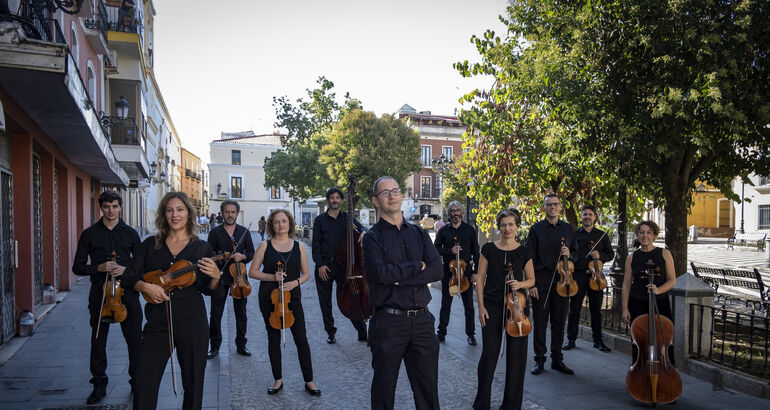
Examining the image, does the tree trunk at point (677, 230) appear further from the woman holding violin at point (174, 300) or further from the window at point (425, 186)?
the window at point (425, 186)

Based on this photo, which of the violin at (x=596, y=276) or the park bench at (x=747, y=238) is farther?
the park bench at (x=747, y=238)

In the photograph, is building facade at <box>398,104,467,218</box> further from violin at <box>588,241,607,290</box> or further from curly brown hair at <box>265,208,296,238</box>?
curly brown hair at <box>265,208,296,238</box>

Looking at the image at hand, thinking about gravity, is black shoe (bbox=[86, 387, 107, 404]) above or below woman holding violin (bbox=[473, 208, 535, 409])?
below

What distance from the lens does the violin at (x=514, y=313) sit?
14.9 ft

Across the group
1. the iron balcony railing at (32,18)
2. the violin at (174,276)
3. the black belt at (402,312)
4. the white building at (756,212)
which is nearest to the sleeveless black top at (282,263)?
the violin at (174,276)

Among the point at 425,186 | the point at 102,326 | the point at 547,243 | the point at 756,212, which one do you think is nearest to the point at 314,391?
the point at 102,326

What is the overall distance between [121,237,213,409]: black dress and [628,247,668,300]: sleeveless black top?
4.11 metres

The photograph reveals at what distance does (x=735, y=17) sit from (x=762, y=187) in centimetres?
3252

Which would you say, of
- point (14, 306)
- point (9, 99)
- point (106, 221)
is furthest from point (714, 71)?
point (14, 306)

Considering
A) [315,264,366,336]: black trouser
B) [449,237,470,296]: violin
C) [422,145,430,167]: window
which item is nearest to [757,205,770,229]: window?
[422,145,430,167]: window

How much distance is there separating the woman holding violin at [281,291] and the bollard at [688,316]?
13.0 feet

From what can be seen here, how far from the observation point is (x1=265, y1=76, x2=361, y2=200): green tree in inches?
1265

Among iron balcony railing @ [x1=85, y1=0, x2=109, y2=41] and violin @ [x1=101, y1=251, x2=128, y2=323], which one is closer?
violin @ [x1=101, y1=251, x2=128, y2=323]

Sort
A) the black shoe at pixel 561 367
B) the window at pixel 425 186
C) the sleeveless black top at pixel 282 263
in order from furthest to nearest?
1. the window at pixel 425 186
2. the black shoe at pixel 561 367
3. the sleeveless black top at pixel 282 263
